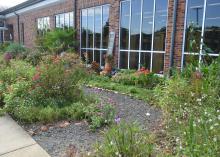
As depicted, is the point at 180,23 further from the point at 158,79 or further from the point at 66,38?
the point at 66,38

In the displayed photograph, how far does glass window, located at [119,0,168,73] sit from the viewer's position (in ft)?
28.9

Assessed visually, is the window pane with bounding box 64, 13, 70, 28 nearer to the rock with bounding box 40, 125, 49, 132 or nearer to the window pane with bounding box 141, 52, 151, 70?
the window pane with bounding box 141, 52, 151, 70

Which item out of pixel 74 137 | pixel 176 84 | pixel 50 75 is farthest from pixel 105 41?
pixel 74 137

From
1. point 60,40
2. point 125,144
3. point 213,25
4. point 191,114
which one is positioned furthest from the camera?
point 60,40

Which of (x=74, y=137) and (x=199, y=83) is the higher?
(x=199, y=83)

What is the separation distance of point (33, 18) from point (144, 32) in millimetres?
13223

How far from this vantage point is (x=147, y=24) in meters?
9.30

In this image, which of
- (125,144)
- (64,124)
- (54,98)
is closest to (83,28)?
(54,98)

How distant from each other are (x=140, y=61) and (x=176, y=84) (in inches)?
192

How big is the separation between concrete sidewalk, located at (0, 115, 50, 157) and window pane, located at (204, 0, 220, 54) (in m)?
5.66

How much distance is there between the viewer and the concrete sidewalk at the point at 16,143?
3.46 metres

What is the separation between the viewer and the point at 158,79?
27.0 ft

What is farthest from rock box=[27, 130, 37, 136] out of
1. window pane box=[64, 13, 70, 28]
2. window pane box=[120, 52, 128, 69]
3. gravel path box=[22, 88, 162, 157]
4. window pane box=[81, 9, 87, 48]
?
window pane box=[64, 13, 70, 28]

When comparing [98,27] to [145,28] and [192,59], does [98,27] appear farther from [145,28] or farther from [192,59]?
[192,59]
